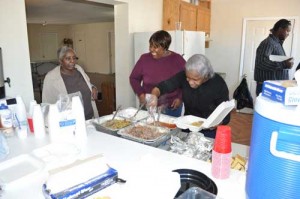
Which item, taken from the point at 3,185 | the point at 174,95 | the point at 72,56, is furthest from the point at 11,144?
the point at 174,95

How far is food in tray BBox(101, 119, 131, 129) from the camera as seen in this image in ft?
5.12

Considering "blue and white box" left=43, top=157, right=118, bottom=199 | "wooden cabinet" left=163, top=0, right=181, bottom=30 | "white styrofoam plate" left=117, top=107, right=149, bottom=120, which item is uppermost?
"wooden cabinet" left=163, top=0, right=181, bottom=30

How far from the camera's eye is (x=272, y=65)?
3.03m

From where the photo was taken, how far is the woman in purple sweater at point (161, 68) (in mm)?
2279

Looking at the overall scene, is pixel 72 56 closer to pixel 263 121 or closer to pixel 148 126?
pixel 148 126

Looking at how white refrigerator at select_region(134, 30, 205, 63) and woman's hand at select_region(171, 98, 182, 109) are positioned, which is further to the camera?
white refrigerator at select_region(134, 30, 205, 63)

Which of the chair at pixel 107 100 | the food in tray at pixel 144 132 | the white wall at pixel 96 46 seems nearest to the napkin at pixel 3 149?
the food in tray at pixel 144 132

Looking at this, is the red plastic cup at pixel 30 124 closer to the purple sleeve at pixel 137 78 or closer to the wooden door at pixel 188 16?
the purple sleeve at pixel 137 78

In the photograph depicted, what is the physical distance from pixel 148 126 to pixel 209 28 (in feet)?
13.4

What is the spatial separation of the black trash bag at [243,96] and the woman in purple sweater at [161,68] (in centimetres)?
261

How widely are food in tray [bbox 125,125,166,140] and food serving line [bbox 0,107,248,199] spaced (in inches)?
3.2

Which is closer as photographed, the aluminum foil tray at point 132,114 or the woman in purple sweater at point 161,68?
the aluminum foil tray at point 132,114

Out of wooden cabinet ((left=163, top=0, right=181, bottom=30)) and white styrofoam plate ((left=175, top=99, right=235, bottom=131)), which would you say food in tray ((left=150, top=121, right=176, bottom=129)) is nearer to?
white styrofoam plate ((left=175, top=99, right=235, bottom=131))

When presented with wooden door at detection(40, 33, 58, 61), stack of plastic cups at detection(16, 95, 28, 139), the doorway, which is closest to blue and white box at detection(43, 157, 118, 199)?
stack of plastic cups at detection(16, 95, 28, 139)
